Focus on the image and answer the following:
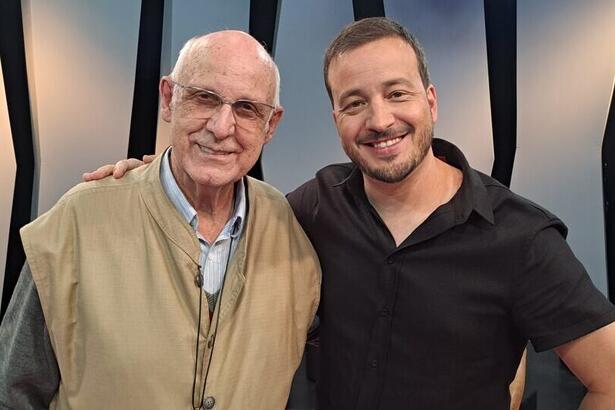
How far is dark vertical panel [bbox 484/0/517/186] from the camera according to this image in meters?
3.28

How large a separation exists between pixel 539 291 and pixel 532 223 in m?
0.19

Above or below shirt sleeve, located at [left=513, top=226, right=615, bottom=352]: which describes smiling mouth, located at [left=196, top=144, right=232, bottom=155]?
above

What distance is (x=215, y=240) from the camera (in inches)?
57.6

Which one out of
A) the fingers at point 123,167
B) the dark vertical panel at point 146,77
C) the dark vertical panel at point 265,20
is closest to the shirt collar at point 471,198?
the fingers at point 123,167

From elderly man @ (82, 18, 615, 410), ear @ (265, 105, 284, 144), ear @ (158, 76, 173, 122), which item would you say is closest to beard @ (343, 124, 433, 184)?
elderly man @ (82, 18, 615, 410)

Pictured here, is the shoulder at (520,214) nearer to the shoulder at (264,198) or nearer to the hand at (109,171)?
the shoulder at (264,198)

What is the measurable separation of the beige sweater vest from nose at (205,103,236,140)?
0.22m

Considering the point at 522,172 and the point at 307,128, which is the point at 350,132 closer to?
the point at 307,128

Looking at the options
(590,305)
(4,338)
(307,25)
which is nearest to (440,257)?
(590,305)

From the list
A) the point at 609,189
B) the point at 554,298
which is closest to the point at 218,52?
the point at 554,298

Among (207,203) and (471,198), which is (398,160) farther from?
(207,203)

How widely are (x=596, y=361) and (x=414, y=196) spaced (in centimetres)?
66

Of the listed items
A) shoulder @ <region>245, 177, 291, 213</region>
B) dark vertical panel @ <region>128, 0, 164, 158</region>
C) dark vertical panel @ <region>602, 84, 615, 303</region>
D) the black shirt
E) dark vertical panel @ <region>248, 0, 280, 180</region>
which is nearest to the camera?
the black shirt

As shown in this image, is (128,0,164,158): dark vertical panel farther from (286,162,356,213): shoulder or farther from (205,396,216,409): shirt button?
(205,396,216,409): shirt button
